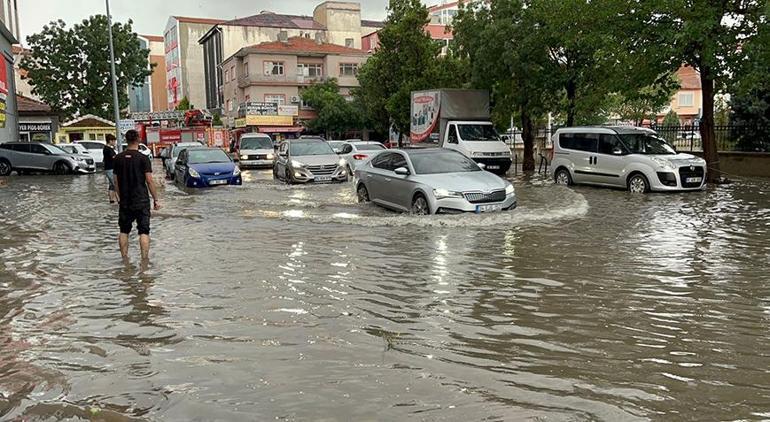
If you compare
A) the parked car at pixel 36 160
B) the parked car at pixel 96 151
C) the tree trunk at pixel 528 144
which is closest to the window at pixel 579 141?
the tree trunk at pixel 528 144

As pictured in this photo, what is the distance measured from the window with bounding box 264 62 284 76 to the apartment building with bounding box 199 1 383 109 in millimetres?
10158

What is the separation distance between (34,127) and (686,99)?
6419 cm

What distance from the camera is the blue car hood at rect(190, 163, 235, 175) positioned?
2062 centimetres

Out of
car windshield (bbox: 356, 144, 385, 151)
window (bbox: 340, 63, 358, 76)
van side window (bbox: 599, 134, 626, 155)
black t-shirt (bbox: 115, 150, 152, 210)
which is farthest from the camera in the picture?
window (bbox: 340, 63, 358, 76)

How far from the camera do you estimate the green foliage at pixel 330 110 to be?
191 ft

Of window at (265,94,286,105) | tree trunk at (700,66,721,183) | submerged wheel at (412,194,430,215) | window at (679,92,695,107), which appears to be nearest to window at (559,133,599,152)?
tree trunk at (700,66,721,183)

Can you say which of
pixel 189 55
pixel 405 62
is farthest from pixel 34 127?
pixel 189 55

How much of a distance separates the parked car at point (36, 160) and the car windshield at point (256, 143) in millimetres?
7306

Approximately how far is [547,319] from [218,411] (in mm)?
3179

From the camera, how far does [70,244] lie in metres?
10.8

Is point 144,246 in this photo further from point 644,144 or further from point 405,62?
point 405,62

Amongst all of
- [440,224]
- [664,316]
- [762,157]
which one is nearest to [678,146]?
[762,157]

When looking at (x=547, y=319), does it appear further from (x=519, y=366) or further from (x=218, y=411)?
(x=218, y=411)

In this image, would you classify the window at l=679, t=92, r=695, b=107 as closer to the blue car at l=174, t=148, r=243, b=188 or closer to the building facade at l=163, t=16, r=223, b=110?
the building facade at l=163, t=16, r=223, b=110
